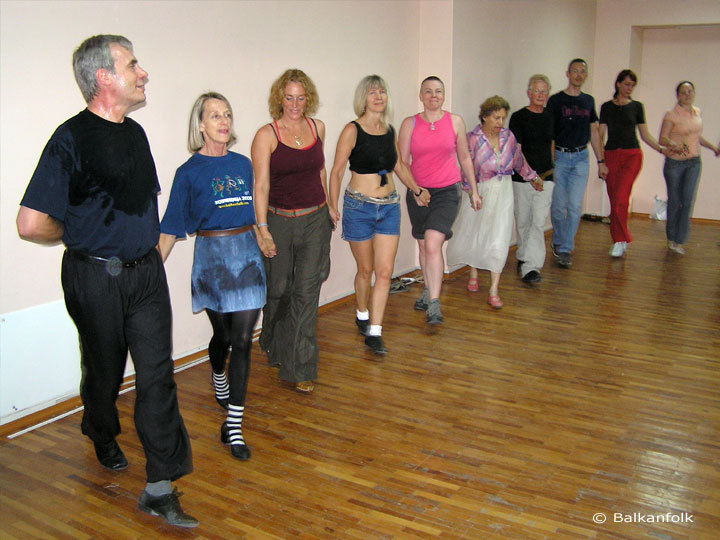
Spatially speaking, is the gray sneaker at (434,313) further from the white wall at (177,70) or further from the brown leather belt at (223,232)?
the brown leather belt at (223,232)

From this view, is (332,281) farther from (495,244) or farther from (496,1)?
(496,1)

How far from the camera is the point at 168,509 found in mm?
2621

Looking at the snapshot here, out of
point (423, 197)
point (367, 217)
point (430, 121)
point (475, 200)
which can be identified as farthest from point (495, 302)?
point (367, 217)

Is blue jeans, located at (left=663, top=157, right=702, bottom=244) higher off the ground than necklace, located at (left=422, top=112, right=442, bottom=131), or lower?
lower

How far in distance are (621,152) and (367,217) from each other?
146 inches

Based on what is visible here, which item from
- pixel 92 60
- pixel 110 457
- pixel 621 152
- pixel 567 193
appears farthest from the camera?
pixel 621 152

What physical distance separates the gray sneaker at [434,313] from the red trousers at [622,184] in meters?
2.72

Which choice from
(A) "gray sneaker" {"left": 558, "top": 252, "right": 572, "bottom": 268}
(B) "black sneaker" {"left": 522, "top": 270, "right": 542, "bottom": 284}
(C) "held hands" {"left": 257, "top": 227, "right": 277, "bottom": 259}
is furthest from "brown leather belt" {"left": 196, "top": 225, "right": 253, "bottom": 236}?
(A) "gray sneaker" {"left": 558, "top": 252, "right": 572, "bottom": 268}

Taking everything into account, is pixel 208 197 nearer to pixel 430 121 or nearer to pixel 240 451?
pixel 240 451

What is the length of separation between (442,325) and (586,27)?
5653mm

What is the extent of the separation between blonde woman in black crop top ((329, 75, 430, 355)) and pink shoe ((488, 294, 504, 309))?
1253 mm

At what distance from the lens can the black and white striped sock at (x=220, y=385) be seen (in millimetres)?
3540

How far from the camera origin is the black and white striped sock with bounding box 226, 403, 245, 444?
3150 mm

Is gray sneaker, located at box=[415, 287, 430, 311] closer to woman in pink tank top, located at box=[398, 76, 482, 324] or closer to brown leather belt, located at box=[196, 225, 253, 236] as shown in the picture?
woman in pink tank top, located at box=[398, 76, 482, 324]
